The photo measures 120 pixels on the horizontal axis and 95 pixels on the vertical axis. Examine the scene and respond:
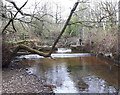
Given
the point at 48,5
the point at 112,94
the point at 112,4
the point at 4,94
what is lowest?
the point at 112,94

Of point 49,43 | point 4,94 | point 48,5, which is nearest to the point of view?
point 4,94

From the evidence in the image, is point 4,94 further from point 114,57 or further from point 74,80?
point 114,57

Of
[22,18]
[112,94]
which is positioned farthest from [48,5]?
[112,94]

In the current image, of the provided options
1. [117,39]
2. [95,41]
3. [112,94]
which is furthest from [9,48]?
[95,41]

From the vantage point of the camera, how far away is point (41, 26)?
7566 mm

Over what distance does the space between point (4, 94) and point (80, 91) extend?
2.79 meters

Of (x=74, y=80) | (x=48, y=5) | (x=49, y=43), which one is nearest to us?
(x=74, y=80)

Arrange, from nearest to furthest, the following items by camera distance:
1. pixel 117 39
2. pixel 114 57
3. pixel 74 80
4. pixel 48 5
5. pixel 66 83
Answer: pixel 66 83 → pixel 74 80 → pixel 48 5 → pixel 117 39 → pixel 114 57

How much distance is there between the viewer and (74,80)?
20.5 ft

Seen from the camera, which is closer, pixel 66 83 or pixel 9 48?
pixel 66 83

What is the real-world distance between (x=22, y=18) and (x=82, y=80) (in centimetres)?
494

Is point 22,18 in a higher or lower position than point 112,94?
higher

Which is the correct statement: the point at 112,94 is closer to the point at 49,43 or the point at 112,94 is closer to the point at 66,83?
the point at 66,83

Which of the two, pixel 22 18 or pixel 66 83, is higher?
pixel 22 18
